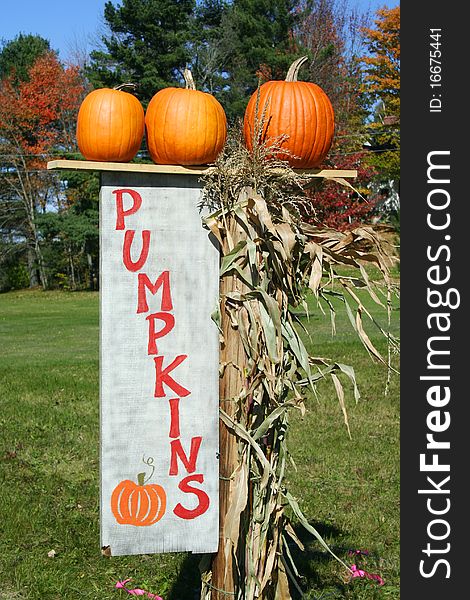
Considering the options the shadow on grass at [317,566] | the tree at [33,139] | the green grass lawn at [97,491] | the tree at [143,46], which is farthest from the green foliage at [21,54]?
the shadow on grass at [317,566]

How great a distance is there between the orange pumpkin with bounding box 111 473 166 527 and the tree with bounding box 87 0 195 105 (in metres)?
23.9

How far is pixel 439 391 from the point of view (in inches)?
109

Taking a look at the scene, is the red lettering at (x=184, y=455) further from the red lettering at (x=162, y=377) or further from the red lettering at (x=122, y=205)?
the red lettering at (x=122, y=205)

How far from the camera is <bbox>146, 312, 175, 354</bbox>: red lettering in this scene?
3.02 m

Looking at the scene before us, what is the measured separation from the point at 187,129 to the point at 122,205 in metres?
0.38

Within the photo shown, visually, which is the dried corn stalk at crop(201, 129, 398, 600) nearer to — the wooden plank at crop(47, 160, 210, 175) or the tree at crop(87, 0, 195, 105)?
the wooden plank at crop(47, 160, 210, 175)

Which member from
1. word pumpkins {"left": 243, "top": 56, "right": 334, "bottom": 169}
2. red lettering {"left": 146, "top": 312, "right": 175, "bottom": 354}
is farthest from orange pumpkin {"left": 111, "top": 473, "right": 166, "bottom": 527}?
word pumpkins {"left": 243, "top": 56, "right": 334, "bottom": 169}

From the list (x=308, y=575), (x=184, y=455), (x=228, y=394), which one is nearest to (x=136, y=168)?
(x=228, y=394)

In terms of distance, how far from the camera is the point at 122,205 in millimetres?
2998

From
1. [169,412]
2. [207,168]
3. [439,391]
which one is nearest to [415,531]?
[439,391]

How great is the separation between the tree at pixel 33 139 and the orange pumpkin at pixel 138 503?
30.6 m

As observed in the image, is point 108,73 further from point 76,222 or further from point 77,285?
point 77,285

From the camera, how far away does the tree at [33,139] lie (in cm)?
3322

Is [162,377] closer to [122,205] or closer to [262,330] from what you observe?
[262,330]
